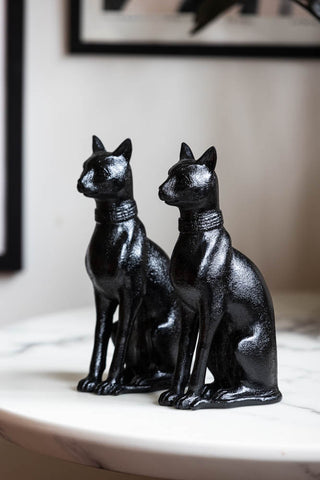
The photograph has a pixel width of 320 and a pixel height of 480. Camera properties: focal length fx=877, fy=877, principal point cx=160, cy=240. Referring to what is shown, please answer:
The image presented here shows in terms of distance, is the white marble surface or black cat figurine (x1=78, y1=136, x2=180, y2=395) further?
black cat figurine (x1=78, y1=136, x2=180, y2=395)

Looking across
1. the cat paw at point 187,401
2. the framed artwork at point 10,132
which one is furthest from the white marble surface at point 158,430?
the framed artwork at point 10,132

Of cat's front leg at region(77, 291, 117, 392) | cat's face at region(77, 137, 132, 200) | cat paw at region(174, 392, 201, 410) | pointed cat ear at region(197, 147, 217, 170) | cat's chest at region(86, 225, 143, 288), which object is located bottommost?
cat paw at region(174, 392, 201, 410)

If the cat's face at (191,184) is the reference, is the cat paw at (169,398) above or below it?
below

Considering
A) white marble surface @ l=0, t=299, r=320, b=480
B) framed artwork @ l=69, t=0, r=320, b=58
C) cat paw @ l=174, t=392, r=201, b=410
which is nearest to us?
white marble surface @ l=0, t=299, r=320, b=480

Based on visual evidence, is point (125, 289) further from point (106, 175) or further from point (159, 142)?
point (159, 142)

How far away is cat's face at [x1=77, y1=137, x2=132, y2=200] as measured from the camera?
84 cm

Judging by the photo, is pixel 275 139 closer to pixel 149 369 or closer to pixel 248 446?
pixel 149 369

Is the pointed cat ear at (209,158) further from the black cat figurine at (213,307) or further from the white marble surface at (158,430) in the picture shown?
the white marble surface at (158,430)

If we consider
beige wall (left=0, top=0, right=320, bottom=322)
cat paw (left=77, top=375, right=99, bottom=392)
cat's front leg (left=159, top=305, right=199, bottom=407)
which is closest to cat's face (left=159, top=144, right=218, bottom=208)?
cat's front leg (left=159, top=305, right=199, bottom=407)

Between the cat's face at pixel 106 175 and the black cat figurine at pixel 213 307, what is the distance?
0.06m

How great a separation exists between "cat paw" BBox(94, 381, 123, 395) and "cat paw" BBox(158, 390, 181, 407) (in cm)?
5

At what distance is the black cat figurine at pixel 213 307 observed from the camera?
792mm

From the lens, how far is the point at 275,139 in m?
1.55

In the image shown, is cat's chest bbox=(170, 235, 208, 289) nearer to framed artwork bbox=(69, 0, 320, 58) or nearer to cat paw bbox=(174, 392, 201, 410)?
cat paw bbox=(174, 392, 201, 410)
